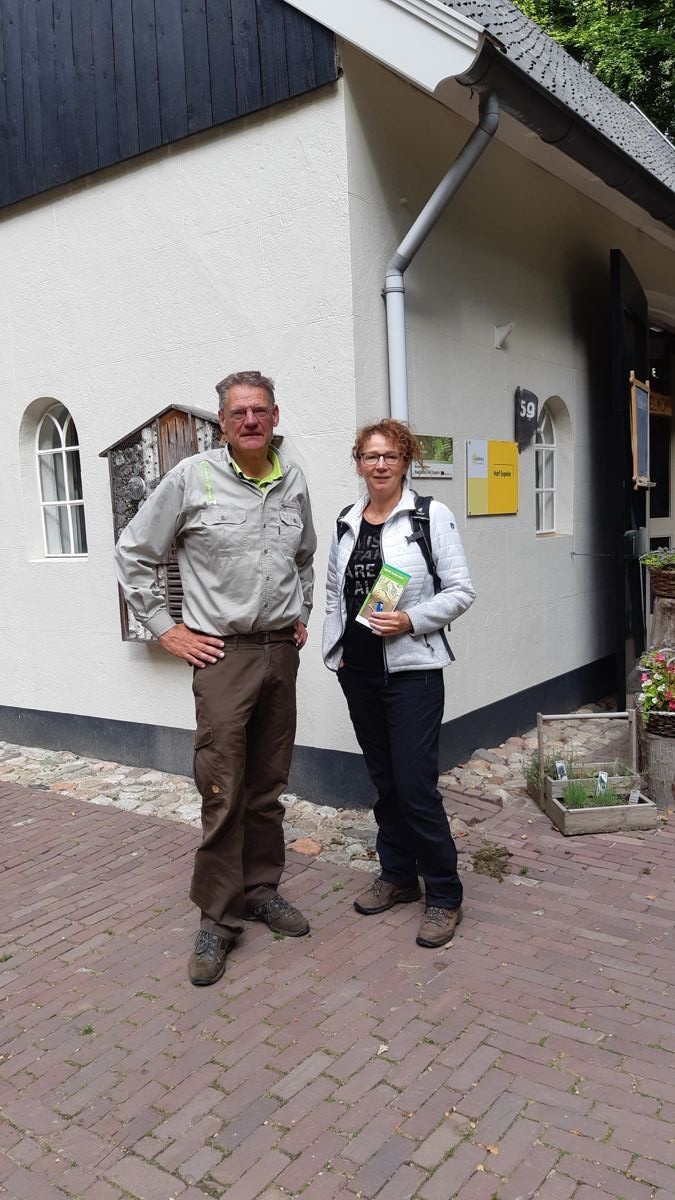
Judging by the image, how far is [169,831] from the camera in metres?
4.75

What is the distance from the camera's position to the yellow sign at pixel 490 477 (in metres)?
5.46

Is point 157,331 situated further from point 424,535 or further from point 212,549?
point 424,535

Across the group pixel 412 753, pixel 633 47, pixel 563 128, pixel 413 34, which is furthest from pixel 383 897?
pixel 633 47

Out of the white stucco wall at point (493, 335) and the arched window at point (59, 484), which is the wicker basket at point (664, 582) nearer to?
the white stucco wall at point (493, 335)

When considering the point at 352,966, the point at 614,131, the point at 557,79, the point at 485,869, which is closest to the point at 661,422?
→ the point at 614,131

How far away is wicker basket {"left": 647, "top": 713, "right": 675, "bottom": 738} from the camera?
15.4 feet

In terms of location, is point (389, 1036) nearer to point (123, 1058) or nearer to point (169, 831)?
point (123, 1058)

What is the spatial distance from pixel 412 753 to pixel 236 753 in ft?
2.16

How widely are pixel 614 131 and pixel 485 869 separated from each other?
14.4 ft

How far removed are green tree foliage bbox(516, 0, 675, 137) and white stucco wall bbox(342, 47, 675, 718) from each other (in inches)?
320

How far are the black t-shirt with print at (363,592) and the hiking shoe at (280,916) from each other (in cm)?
103

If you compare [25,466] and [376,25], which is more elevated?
[376,25]

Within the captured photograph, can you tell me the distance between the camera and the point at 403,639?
11.0 feet

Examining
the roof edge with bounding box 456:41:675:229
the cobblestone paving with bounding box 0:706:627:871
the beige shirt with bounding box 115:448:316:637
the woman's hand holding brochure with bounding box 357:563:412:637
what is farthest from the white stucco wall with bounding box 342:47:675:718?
the woman's hand holding brochure with bounding box 357:563:412:637
